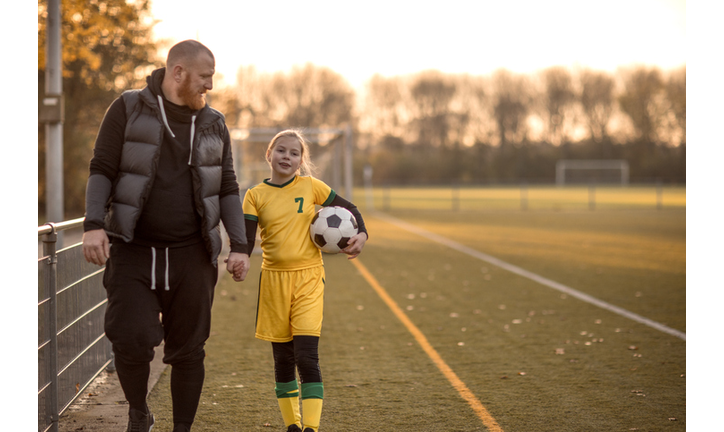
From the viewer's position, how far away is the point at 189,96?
3205mm

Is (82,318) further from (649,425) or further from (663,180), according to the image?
(663,180)

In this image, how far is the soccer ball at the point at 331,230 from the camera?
12.5 feet

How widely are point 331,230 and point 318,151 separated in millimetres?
23977

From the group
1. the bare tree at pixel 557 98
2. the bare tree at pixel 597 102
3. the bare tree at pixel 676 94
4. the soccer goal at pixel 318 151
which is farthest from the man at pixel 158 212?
the bare tree at pixel 597 102

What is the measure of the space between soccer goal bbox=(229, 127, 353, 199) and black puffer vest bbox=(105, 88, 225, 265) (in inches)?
58.6

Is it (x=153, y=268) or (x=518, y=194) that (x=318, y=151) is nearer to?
(x=518, y=194)

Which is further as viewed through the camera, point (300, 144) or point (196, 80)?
point (300, 144)

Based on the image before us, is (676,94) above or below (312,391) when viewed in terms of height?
above

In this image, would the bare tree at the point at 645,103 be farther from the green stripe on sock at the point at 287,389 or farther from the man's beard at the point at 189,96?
the man's beard at the point at 189,96

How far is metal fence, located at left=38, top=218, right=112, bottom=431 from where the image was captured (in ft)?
12.1

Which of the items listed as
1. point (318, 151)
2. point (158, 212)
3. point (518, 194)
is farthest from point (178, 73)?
point (518, 194)

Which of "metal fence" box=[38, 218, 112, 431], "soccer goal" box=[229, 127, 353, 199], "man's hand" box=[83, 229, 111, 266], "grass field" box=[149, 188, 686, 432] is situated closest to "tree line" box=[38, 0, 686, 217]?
"soccer goal" box=[229, 127, 353, 199]

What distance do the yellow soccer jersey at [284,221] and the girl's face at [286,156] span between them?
0.32 feet
